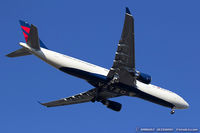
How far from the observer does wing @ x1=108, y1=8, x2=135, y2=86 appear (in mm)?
32844

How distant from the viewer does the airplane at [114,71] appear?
118 ft

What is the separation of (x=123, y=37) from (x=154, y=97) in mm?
12972

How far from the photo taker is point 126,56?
120 feet

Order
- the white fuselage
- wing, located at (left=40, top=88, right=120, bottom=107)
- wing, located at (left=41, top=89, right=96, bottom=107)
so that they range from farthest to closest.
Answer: wing, located at (left=41, top=89, right=96, bottom=107) → wing, located at (left=40, top=88, right=120, bottom=107) → the white fuselage

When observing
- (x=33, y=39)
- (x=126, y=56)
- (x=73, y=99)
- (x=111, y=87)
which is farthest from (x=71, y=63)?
(x=73, y=99)

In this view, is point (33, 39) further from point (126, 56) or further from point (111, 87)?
point (111, 87)

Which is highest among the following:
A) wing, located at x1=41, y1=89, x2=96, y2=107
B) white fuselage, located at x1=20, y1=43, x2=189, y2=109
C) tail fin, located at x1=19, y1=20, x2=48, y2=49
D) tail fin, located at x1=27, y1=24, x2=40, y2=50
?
tail fin, located at x1=19, y1=20, x2=48, y2=49

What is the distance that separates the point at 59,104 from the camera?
159ft

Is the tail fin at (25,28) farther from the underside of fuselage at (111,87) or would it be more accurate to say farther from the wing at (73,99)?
the wing at (73,99)

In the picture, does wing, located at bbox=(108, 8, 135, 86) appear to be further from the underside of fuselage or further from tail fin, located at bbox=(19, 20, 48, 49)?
tail fin, located at bbox=(19, 20, 48, 49)

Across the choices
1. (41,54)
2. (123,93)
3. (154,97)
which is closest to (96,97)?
(123,93)

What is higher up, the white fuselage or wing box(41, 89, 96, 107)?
the white fuselage

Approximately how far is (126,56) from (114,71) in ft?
10.2

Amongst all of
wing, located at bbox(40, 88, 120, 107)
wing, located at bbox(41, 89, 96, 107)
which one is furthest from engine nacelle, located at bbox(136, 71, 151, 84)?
wing, located at bbox(41, 89, 96, 107)
